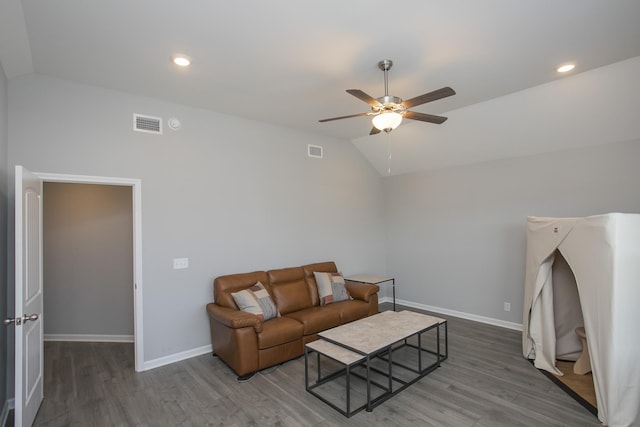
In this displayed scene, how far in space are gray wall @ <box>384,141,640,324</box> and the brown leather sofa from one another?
5.04 ft

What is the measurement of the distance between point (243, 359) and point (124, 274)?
8.05ft

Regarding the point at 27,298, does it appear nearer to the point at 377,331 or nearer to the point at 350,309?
the point at 377,331

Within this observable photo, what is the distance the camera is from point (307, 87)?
11.4 ft

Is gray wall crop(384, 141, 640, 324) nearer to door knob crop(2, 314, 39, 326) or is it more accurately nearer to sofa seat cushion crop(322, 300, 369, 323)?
sofa seat cushion crop(322, 300, 369, 323)

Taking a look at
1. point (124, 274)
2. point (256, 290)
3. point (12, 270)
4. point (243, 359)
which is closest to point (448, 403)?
point (243, 359)

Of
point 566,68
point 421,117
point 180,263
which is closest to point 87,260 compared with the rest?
point 180,263

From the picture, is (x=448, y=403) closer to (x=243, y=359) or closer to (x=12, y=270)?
(x=243, y=359)

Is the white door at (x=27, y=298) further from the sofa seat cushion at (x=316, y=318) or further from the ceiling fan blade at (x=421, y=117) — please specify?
the ceiling fan blade at (x=421, y=117)

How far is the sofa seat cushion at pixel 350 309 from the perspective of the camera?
4.29 metres

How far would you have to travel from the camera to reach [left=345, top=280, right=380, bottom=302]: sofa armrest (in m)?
4.69

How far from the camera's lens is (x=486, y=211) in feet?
16.4

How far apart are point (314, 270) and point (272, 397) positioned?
210 centimetres

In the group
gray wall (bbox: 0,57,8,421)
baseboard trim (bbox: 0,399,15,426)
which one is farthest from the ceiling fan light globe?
baseboard trim (bbox: 0,399,15,426)

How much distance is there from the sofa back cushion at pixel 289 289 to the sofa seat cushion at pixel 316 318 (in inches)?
4.8
